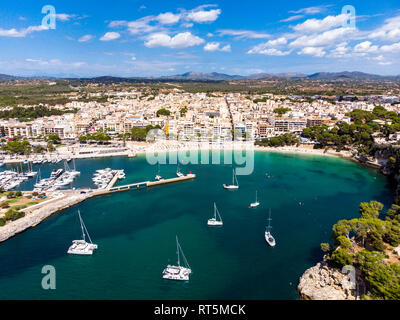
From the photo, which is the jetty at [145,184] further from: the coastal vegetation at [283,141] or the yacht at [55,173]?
the coastal vegetation at [283,141]

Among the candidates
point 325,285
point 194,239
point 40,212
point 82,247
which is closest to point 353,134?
point 194,239

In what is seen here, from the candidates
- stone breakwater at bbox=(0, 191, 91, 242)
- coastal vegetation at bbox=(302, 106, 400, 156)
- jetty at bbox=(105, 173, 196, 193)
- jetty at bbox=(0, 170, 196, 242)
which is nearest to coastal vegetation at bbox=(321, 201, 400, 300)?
jetty at bbox=(105, 173, 196, 193)

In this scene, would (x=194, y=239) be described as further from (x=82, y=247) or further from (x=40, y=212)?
(x=40, y=212)

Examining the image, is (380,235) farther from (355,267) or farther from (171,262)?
(171,262)

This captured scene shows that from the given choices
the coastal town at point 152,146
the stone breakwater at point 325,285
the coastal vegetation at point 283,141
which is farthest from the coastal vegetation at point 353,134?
the stone breakwater at point 325,285
